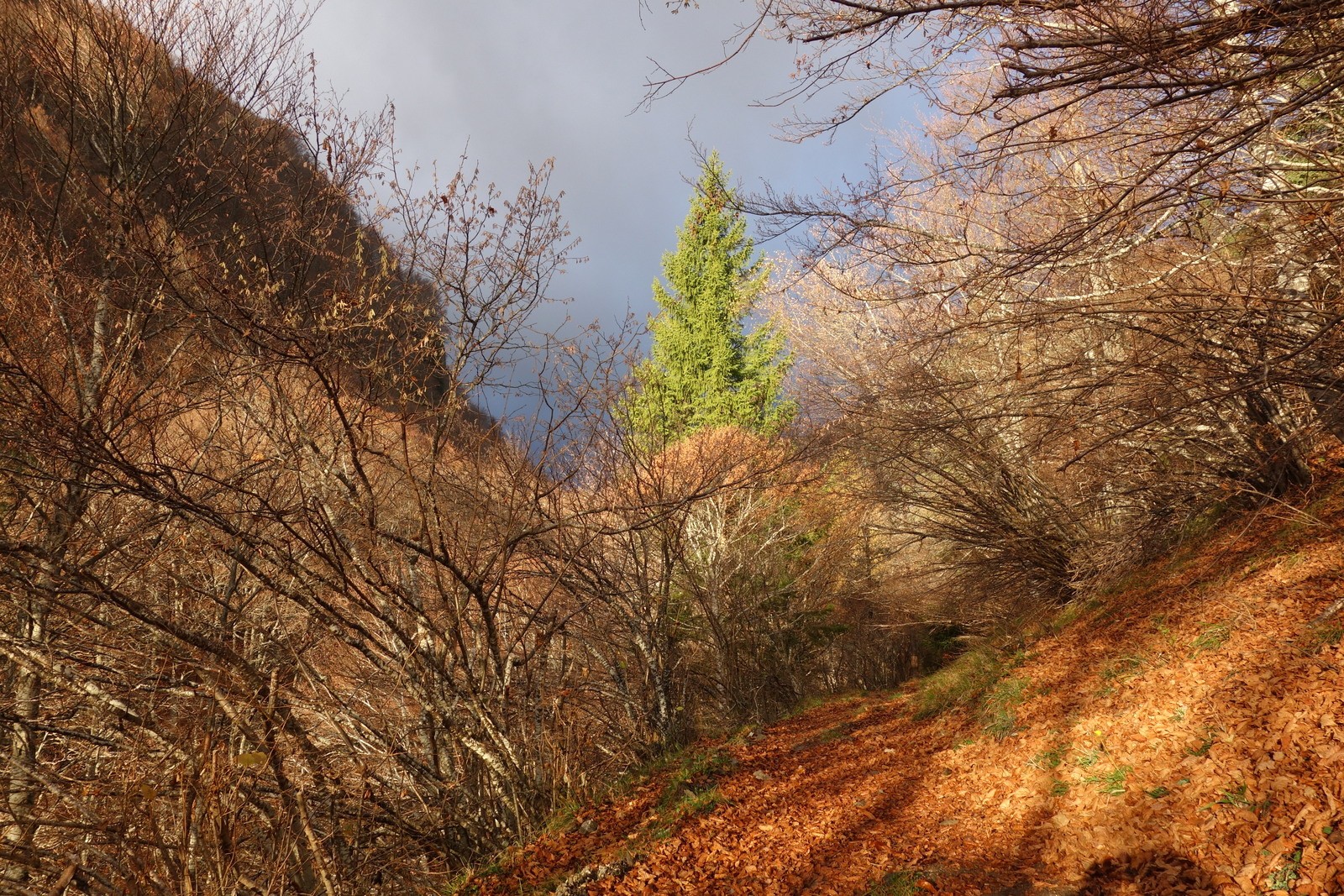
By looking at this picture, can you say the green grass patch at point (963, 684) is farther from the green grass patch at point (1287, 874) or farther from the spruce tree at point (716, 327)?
the spruce tree at point (716, 327)

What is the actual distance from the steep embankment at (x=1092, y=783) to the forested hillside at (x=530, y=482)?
1.5 inches

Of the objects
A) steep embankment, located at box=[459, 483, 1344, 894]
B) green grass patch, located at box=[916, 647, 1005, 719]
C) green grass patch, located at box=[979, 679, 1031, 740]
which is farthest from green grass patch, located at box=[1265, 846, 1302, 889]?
green grass patch, located at box=[916, 647, 1005, 719]

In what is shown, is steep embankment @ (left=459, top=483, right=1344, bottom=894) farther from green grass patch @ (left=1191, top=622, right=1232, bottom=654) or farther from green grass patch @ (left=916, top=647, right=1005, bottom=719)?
green grass patch @ (left=916, top=647, right=1005, bottom=719)

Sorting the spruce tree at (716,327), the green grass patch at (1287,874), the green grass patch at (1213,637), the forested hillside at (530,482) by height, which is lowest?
the green grass patch at (1287,874)

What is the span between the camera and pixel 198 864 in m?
3.02

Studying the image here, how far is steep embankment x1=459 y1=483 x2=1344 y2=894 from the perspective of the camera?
2959 millimetres

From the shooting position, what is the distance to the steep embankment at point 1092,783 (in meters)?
2.96

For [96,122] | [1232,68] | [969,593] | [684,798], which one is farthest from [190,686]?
[969,593]

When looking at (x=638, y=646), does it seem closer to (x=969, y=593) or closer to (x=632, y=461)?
(x=632, y=461)

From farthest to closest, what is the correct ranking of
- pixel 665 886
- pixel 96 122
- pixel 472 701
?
1. pixel 96 122
2. pixel 472 701
3. pixel 665 886

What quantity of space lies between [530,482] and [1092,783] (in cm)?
444

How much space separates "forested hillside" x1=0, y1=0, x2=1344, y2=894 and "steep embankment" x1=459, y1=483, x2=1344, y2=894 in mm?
39

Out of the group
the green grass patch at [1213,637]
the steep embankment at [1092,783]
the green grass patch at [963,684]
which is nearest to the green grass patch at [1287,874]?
the steep embankment at [1092,783]

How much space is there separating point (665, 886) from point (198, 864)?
2.14 meters
